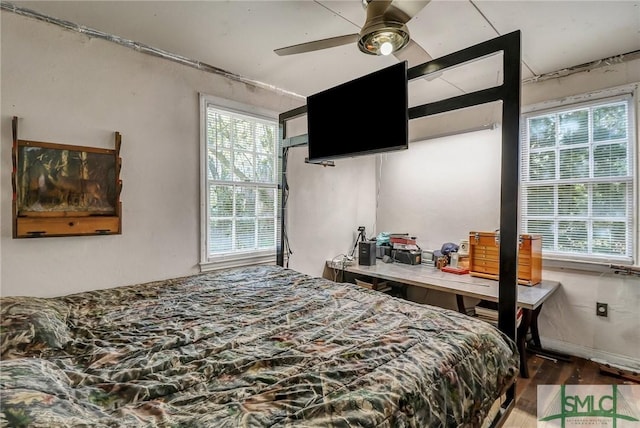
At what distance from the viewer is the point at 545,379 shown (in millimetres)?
2395

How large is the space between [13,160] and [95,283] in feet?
3.11

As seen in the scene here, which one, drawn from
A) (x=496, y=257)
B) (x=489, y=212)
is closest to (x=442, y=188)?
(x=489, y=212)

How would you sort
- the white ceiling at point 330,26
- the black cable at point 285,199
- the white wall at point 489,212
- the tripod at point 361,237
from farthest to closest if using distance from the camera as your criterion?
the tripod at point 361,237
the black cable at point 285,199
the white wall at point 489,212
the white ceiling at point 330,26

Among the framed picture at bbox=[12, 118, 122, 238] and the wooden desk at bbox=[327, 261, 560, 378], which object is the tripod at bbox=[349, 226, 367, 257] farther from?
the framed picture at bbox=[12, 118, 122, 238]

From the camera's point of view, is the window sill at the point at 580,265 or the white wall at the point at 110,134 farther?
the window sill at the point at 580,265

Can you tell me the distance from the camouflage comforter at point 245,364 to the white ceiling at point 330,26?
1861 mm

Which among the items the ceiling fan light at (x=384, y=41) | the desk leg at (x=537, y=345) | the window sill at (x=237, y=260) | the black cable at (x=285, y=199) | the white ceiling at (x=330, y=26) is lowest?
the desk leg at (x=537, y=345)

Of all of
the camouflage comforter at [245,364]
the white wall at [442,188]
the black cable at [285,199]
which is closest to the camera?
the camouflage comforter at [245,364]

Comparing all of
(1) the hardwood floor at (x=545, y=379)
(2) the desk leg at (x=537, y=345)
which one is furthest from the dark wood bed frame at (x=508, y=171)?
(2) the desk leg at (x=537, y=345)

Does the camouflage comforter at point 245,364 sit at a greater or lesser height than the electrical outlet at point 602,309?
greater

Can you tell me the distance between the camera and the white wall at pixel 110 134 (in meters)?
1.96

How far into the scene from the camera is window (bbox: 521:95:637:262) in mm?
2535

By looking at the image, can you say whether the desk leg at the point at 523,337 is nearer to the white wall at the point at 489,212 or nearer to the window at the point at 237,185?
the white wall at the point at 489,212

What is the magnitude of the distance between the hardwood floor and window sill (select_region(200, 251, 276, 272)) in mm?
2358
